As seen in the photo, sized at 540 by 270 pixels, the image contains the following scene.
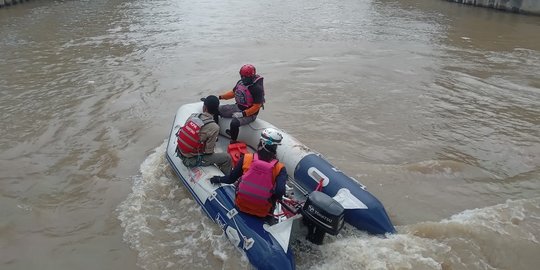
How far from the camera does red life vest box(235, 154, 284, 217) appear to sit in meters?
4.56

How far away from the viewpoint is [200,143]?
5.68 metres

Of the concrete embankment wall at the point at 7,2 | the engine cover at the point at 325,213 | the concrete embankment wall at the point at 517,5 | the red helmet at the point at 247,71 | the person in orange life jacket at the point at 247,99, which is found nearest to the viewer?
the engine cover at the point at 325,213

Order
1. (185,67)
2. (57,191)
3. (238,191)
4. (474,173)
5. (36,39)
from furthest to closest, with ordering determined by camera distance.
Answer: (36,39) < (185,67) < (474,173) < (57,191) < (238,191)

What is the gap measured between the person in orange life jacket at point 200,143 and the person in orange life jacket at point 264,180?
117 centimetres

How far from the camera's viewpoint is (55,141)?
779cm

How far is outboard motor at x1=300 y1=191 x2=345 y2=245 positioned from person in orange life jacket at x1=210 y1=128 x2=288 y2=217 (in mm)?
328

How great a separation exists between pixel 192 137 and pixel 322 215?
211 cm

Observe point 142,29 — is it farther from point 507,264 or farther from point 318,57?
point 507,264

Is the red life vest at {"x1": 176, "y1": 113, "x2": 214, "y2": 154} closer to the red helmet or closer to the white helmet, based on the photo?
the red helmet

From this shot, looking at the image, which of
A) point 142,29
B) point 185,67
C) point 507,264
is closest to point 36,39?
point 142,29

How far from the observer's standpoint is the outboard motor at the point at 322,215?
4402 millimetres

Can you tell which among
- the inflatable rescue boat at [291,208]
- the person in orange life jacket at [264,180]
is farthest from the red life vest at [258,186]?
the inflatable rescue boat at [291,208]

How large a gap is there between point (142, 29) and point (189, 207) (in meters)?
12.9

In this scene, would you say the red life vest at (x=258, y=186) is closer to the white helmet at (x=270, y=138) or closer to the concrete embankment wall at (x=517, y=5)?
the white helmet at (x=270, y=138)
